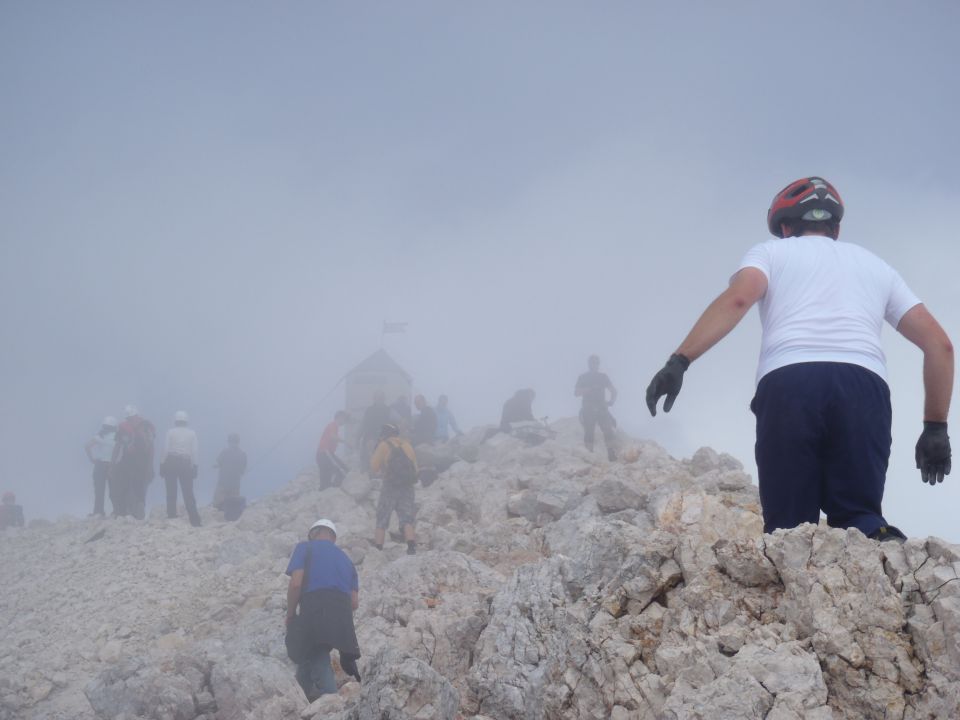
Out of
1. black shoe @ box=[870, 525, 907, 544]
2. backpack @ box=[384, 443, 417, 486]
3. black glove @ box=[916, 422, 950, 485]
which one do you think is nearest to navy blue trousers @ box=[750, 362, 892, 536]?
black shoe @ box=[870, 525, 907, 544]

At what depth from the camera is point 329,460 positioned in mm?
22594

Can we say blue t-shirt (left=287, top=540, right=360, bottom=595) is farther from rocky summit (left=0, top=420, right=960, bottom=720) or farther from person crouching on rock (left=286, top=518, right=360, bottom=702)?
rocky summit (left=0, top=420, right=960, bottom=720)

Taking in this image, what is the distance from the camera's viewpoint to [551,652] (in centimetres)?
388

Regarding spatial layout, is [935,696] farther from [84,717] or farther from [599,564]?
[84,717]

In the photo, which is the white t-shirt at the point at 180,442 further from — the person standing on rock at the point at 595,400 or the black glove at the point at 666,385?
the black glove at the point at 666,385

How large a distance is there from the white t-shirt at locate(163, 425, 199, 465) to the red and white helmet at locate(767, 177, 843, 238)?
18.0 m

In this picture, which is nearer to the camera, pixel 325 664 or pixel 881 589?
pixel 881 589

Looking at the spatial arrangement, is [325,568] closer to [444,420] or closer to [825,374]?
[825,374]

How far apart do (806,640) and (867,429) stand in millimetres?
1155

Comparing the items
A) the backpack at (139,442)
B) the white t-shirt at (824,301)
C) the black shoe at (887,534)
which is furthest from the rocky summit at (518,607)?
the backpack at (139,442)

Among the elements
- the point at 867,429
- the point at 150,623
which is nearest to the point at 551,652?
the point at 867,429

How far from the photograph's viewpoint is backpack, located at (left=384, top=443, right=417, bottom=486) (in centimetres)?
1538

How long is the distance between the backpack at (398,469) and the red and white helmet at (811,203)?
1183 centimetres

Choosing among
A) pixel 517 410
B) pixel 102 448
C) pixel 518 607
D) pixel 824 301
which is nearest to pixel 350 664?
pixel 518 607
